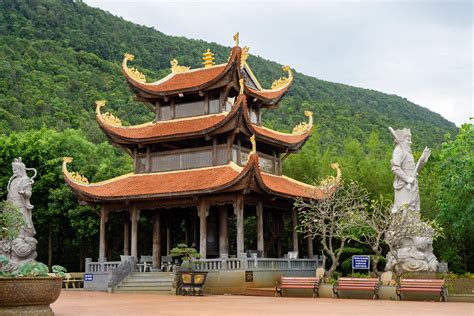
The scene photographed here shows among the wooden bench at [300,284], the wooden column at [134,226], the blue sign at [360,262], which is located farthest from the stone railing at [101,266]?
the blue sign at [360,262]

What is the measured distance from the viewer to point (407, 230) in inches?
863

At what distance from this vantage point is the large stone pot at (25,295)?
41.4 feet

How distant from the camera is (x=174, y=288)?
2434 cm

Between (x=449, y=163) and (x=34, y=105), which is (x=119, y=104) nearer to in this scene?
(x=34, y=105)

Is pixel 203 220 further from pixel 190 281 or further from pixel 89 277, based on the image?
pixel 89 277

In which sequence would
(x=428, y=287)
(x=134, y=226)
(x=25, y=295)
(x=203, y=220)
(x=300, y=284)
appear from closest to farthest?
(x=25, y=295), (x=428, y=287), (x=300, y=284), (x=203, y=220), (x=134, y=226)

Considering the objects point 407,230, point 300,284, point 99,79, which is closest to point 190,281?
point 300,284

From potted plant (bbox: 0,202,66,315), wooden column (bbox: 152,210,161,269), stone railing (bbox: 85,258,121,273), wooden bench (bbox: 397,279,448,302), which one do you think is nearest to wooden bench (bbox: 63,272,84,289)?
stone railing (bbox: 85,258,121,273)

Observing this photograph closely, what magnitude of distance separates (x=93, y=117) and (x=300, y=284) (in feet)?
150

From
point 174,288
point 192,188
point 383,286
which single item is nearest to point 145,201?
point 192,188

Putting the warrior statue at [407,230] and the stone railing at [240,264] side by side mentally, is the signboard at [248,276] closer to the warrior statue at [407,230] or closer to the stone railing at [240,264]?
the stone railing at [240,264]

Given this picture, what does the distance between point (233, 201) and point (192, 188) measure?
1.81 meters

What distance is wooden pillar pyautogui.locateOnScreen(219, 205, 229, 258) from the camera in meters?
26.8

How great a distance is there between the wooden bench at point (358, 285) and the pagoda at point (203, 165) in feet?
18.4
